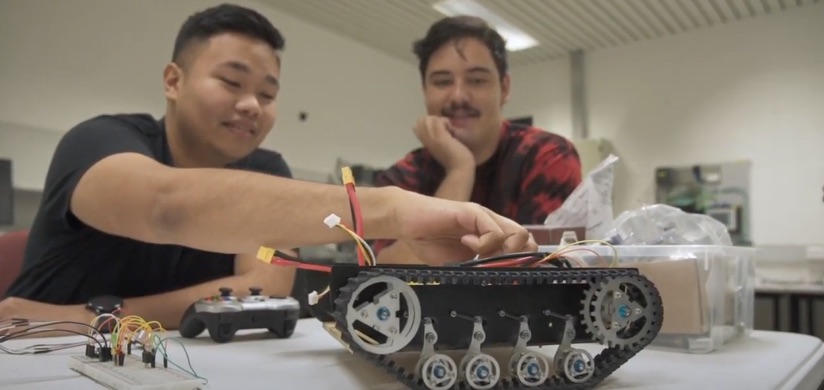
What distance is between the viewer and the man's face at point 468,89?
1.43 meters

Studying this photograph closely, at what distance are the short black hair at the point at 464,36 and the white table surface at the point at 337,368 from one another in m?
0.92

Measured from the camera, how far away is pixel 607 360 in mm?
507

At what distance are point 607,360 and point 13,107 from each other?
2.88m

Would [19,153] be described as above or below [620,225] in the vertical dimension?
above

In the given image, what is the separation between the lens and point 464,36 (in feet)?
4.73

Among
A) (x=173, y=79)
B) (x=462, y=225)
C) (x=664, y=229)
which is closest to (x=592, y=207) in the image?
(x=664, y=229)

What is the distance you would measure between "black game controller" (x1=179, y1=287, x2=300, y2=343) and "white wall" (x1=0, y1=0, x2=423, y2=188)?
2280 millimetres

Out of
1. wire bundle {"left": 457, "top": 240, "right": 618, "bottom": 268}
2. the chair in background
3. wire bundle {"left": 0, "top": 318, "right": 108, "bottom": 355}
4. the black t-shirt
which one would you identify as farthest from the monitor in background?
wire bundle {"left": 457, "top": 240, "right": 618, "bottom": 268}

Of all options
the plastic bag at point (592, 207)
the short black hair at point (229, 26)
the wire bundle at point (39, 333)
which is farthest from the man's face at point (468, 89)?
the wire bundle at point (39, 333)

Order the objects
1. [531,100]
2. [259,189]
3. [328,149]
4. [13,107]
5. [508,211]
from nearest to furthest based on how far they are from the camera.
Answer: [259,189] → [508,211] → [13,107] → [328,149] → [531,100]

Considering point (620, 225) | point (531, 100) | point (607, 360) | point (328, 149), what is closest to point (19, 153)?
point (328, 149)

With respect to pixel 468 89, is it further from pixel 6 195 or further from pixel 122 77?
pixel 122 77

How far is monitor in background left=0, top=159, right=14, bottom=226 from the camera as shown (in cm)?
245

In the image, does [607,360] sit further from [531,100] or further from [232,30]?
[531,100]
